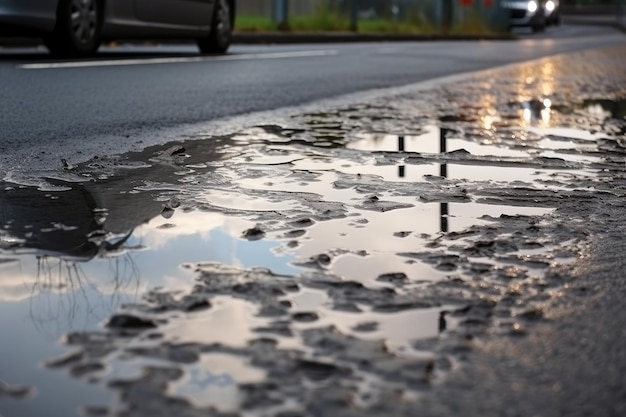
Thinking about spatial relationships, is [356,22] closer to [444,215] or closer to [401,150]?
[401,150]

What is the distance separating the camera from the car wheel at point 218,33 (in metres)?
13.2

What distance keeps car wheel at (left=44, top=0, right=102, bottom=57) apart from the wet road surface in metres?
5.59

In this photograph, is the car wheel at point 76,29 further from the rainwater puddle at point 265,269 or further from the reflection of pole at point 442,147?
the rainwater puddle at point 265,269

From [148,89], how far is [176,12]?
14.0ft

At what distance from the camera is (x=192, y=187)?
3875 millimetres

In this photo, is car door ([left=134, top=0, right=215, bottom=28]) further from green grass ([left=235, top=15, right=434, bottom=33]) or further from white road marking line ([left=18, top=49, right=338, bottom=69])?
green grass ([left=235, top=15, right=434, bottom=33])

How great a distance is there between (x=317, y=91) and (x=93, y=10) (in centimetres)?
305

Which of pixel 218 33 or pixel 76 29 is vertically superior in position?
pixel 76 29

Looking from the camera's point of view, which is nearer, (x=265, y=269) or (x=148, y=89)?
(x=265, y=269)

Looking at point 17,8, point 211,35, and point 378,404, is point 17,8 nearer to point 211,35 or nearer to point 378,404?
point 211,35

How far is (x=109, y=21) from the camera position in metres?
10.8

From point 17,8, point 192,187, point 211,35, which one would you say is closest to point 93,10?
point 17,8

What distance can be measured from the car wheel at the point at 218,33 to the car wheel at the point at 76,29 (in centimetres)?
266

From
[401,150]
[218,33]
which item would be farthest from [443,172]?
[218,33]
